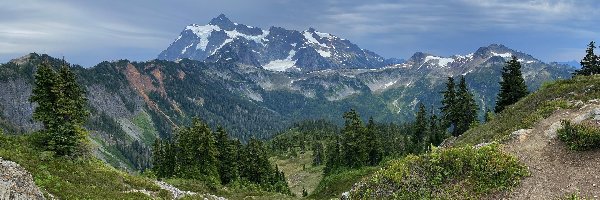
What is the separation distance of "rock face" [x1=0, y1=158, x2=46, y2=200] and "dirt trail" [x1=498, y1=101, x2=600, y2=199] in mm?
29787

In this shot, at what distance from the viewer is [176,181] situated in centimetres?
6462

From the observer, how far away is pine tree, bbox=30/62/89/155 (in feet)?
167

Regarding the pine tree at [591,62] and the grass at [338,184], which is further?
the pine tree at [591,62]

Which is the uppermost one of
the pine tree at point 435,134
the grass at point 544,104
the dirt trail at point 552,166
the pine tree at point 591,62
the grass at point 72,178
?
the pine tree at point 591,62

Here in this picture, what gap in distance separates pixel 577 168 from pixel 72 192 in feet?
116

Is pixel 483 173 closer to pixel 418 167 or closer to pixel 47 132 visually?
pixel 418 167

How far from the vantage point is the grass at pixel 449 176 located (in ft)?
98.7

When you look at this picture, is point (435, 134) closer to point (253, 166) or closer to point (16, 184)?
point (253, 166)

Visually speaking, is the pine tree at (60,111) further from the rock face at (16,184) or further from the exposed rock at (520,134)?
the exposed rock at (520,134)

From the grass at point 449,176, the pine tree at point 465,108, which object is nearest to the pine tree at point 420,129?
the pine tree at point 465,108

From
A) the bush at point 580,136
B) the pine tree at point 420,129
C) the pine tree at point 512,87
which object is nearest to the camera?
the bush at point 580,136

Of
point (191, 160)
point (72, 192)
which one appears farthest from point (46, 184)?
point (191, 160)

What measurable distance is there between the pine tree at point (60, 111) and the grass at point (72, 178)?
4923 millimetres

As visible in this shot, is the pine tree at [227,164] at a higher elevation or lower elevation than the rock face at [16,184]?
Answer: lower
